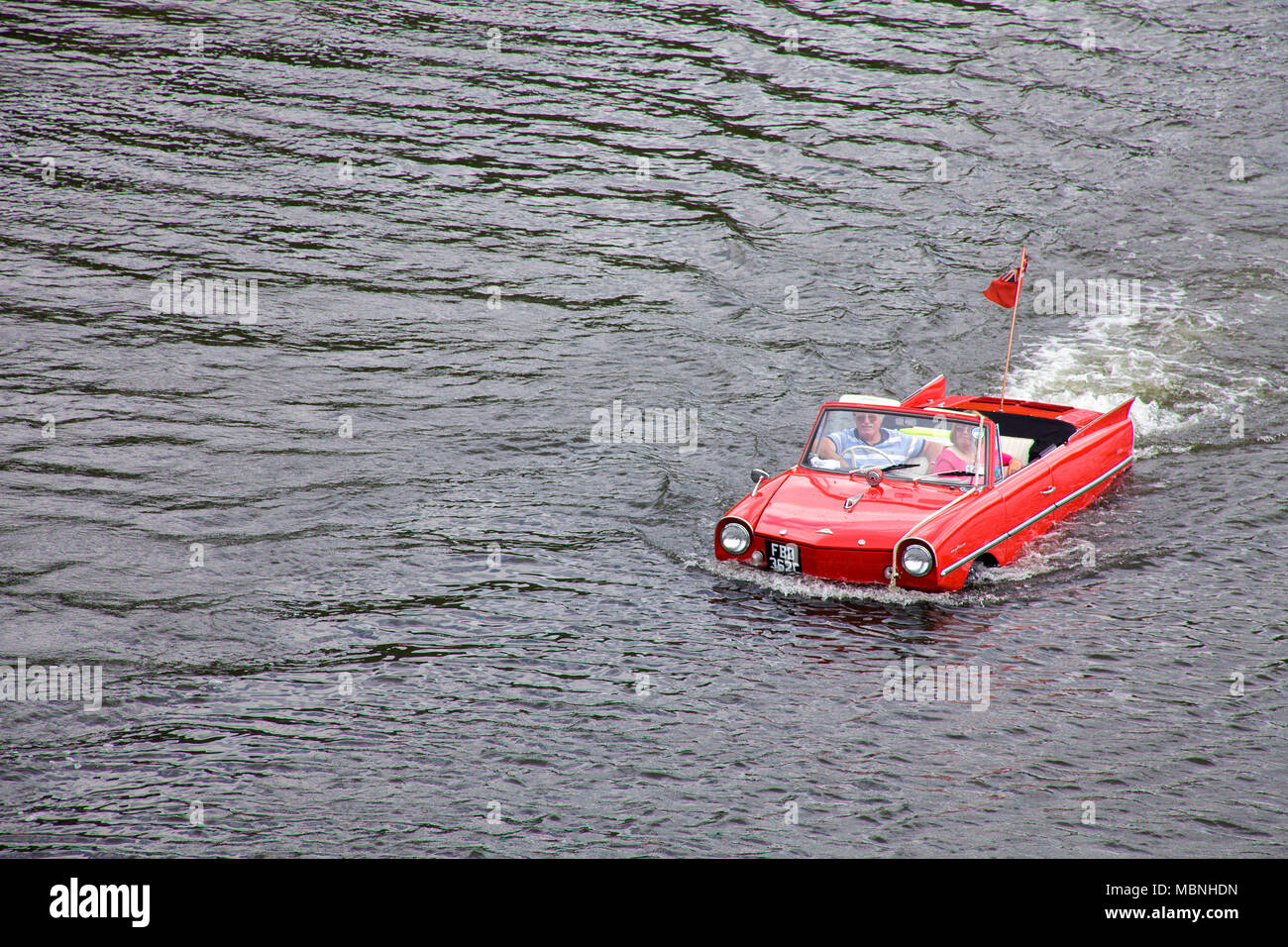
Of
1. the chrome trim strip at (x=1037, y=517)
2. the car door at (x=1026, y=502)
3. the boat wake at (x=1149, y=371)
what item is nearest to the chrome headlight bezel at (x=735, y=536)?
the chrome trim strip at (x=1037, y=517)

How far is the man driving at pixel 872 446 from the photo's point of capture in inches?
426

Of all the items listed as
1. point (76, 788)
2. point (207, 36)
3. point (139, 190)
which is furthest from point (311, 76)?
point (76, 788)

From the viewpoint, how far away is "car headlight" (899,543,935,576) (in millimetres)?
9602

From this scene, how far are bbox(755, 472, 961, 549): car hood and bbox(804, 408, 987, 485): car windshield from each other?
0.21 meters

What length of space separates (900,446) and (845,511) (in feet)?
3.84

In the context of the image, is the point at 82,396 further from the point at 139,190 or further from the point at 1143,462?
the point at 1143,462

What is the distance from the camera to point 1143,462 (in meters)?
13.4

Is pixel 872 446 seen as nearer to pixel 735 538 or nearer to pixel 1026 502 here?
pixel 1026 502

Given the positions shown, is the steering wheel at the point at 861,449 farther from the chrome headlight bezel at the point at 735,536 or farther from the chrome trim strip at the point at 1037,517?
the chrome headlight bezel at the point at 735,536

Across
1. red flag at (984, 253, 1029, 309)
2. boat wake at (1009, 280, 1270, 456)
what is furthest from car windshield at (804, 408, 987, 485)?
boat wake at (1009, 280, 1270, 456)

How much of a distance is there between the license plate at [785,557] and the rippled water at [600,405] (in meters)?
0.14

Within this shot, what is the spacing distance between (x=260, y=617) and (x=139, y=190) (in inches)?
438

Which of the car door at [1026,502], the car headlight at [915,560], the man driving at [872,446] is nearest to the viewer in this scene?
the car headlight at [915,560]

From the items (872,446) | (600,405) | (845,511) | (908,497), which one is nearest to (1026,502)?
(908,497)
